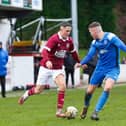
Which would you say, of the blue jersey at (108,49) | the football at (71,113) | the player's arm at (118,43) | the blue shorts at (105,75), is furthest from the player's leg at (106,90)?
the player's arm at (118,43)

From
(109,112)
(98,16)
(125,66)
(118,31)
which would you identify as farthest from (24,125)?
(118,31)

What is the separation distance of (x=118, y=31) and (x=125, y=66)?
28.2 m

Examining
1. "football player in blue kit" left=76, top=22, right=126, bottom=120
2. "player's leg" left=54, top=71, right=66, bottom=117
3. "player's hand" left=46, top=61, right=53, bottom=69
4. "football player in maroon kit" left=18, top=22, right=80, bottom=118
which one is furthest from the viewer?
"player's leg" left=54, top=71, right=66, bottom=117

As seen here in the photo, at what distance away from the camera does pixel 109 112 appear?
15148 millimetres

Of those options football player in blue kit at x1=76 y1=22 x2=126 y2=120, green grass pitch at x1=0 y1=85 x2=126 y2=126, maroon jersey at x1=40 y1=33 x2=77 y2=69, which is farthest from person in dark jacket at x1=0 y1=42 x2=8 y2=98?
football player in blue kit at x1=76 y1=22 x2=126 y2=120

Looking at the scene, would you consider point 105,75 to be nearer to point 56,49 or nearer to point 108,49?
point 108,49

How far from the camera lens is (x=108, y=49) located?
42.6 feet

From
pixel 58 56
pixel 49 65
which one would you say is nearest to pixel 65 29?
pixel 58 56

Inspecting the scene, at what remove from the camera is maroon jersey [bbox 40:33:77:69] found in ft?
44.6

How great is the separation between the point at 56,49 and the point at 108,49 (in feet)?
4.09

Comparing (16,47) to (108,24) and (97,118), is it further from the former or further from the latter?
(108,24)

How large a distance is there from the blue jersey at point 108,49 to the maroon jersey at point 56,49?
71 centimetres

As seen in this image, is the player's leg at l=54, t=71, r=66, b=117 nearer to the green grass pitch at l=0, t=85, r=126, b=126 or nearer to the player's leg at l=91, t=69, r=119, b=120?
the green grass pitch at l=0, t=85, r=126, b=126

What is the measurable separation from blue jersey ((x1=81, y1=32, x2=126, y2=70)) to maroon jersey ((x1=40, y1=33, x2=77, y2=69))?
2.33 ft
